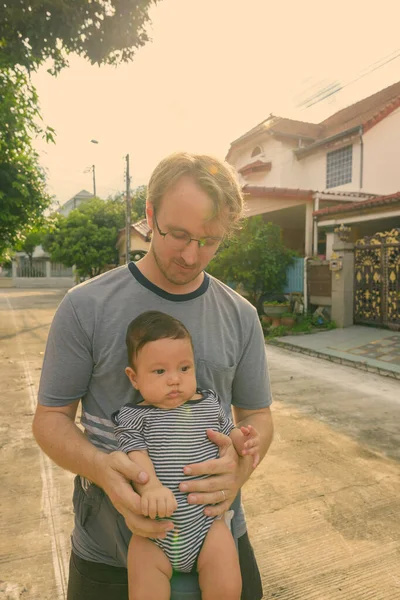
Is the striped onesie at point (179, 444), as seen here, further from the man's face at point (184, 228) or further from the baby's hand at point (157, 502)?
the man's face at point (184, 228)

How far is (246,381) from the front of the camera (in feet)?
5.57

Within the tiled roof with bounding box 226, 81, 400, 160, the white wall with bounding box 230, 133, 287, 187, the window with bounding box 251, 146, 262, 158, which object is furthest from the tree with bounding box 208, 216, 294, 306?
the window with bounding box 251, 146, 262, 158

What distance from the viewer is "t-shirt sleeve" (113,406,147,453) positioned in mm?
1377

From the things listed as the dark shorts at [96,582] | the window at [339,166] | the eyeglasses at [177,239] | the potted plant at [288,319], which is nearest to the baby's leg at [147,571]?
the dark shorts at [96,582]

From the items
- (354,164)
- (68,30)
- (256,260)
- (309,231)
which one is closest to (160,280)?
(68,30)

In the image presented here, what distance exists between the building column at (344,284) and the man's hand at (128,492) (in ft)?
37.7

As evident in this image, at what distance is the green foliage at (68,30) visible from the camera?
6.89 meters

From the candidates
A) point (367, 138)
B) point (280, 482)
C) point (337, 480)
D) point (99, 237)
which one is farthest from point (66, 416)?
point (99, 237)

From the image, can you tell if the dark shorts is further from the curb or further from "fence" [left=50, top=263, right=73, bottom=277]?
"fence" [left=50, top=263, right=73, bottom=277]

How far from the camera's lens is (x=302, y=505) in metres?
3.55

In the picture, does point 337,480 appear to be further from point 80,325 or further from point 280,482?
point 80,325

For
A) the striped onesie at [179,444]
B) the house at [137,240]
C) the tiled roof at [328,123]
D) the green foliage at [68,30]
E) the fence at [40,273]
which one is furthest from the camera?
the fence at [40,273]

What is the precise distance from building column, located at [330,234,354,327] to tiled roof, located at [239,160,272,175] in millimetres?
13126

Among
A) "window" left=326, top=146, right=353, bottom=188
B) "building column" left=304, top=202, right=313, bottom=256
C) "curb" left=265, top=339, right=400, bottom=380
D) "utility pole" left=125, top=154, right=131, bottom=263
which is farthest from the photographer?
"utility pole" left=125, top=154, right=131, bottom=263
